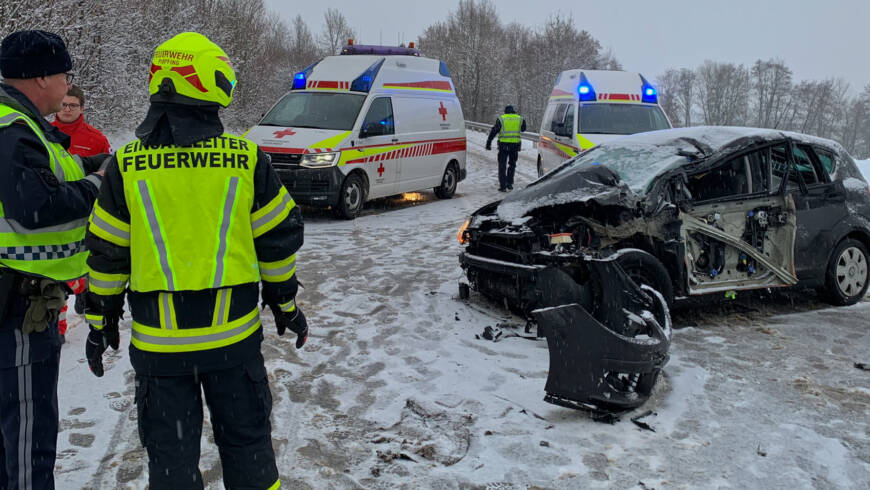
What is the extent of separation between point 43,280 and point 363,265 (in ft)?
17.4

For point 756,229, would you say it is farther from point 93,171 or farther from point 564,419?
point 93,171

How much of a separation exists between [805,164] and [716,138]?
3.36 feet

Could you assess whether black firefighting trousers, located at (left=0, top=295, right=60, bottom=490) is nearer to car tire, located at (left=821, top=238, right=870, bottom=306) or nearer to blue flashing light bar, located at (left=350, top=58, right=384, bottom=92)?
car tire, located at (left=821, top=238, right=870, bottom=306)

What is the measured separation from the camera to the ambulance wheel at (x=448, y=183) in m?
13.6

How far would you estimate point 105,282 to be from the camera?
244cm

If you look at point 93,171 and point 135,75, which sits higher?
point 135,75

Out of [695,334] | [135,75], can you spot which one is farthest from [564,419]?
[135,75]

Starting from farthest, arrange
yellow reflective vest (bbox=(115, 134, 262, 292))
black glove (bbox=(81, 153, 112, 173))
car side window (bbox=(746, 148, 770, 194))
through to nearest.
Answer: car side window (bbox=(746, 148, 770, 194))
black glove (bbox=(81, 153, 112, 173))
yellow reflective vest (bbox=(115, 134, 262, 292))

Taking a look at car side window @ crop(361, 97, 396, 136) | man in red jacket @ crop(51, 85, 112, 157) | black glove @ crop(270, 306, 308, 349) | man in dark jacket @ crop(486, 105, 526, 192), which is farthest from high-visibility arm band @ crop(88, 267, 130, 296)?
man in dark jacket @ crop(486, 105, 526, 192)

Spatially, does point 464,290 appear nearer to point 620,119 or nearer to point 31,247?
point 31,247

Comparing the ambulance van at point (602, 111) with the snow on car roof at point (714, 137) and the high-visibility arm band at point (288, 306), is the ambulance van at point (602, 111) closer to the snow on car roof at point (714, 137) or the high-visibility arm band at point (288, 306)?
the snow on car roof at point (714, 137)

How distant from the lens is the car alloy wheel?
6.51 metres

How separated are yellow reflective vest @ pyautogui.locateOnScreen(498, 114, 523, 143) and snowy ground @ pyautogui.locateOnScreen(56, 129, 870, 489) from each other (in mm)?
8335

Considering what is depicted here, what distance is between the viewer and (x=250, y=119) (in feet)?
112
